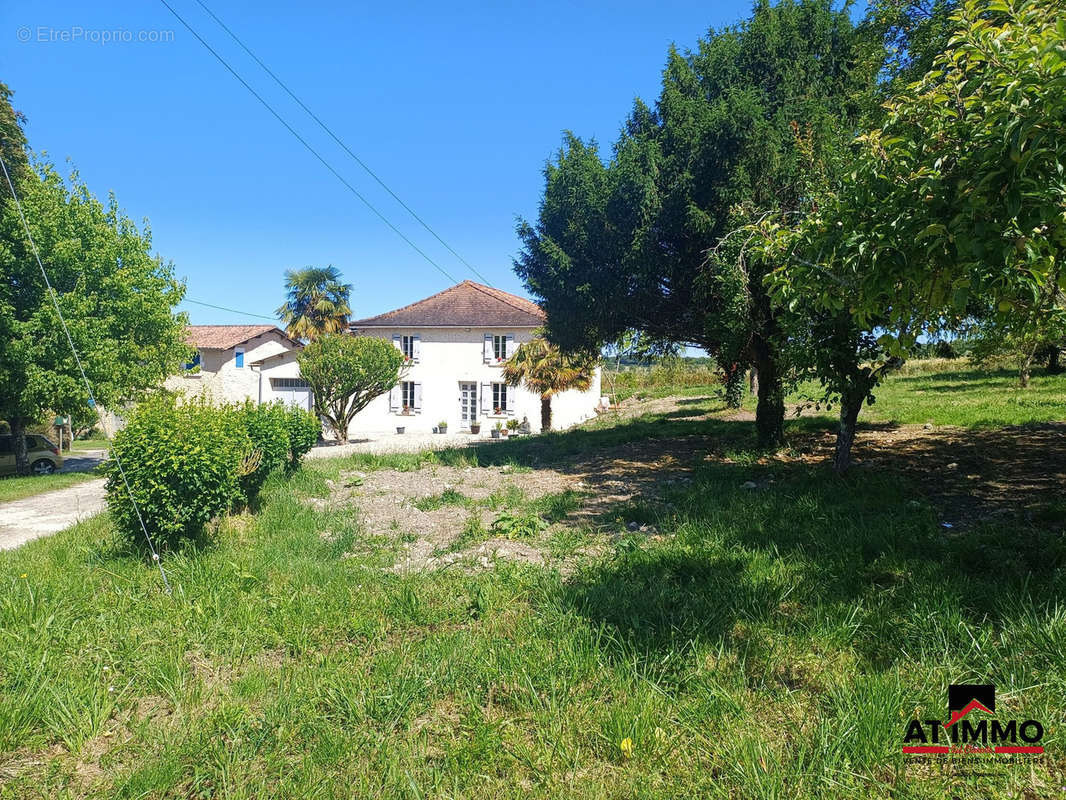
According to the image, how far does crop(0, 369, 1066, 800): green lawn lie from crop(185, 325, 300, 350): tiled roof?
2436cm

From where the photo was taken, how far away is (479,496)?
9.52 metres

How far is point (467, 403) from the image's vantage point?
2808 centimetres

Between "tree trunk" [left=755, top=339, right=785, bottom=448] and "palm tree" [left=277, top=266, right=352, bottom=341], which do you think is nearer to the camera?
"tree trunk" [left=755, top=339, right=785, bottom=448]

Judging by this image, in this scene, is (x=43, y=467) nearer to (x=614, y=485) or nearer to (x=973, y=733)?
(x=614, y=485)

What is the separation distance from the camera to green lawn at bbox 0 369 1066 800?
2826 mm

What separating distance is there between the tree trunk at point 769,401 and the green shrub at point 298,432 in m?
9.39

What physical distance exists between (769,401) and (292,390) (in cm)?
2410

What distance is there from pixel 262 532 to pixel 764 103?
1162 centimetres

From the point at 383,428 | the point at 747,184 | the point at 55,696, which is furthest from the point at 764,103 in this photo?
the point at 383,428

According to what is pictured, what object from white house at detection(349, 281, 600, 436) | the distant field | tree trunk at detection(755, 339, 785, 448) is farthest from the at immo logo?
white house at detection(349, 281, 600, 436)

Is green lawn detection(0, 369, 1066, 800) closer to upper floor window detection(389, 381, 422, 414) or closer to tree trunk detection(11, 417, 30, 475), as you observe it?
tree trunk detection(11, 417, 30, 475)

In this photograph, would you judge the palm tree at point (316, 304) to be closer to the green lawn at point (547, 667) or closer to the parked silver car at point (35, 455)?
the parked silver car at point (35, 455)

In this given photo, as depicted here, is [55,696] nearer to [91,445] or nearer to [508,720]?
[508,720]

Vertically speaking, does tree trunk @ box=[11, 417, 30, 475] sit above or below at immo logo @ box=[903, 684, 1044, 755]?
above
